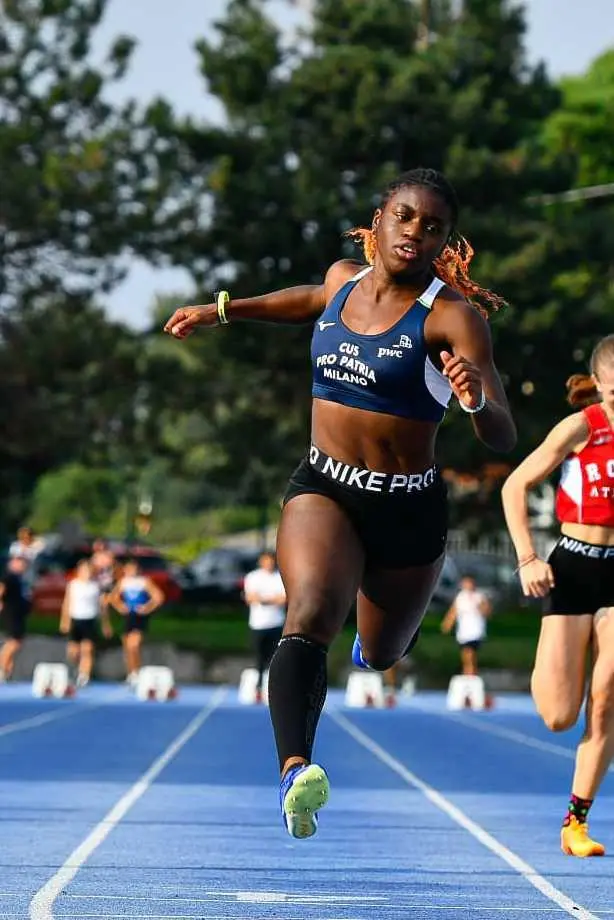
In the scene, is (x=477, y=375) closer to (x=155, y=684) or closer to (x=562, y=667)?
(x=562, y=667)

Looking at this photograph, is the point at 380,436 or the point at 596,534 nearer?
the point at 380,436

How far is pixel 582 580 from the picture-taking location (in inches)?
360

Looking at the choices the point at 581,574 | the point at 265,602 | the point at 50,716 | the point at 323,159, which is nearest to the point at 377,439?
the point at 581,574

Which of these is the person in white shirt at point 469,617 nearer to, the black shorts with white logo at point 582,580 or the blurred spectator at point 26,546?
the blurred spectator at point 26,546

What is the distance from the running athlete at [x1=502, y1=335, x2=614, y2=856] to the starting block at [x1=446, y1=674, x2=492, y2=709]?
791 inches

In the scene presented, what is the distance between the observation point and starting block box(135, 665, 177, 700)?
29469mm

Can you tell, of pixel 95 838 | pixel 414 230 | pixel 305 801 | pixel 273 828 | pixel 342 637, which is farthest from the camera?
pixel 342 637

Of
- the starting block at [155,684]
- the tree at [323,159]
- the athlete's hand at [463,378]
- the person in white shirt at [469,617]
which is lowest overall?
the starting block at [155,684]

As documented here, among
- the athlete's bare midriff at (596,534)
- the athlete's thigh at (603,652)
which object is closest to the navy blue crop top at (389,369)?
the athlete's bare midriff at (596,534)

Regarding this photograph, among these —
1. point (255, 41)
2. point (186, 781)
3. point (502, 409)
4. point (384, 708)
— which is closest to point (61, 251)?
point (255, 41)

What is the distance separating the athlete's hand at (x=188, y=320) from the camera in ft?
23.7

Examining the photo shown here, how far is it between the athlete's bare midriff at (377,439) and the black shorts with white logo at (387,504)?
0.10 feet

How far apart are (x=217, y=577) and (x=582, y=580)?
167 ft

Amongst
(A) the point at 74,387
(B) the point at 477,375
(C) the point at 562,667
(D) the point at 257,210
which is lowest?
(C) the point at 562,667
